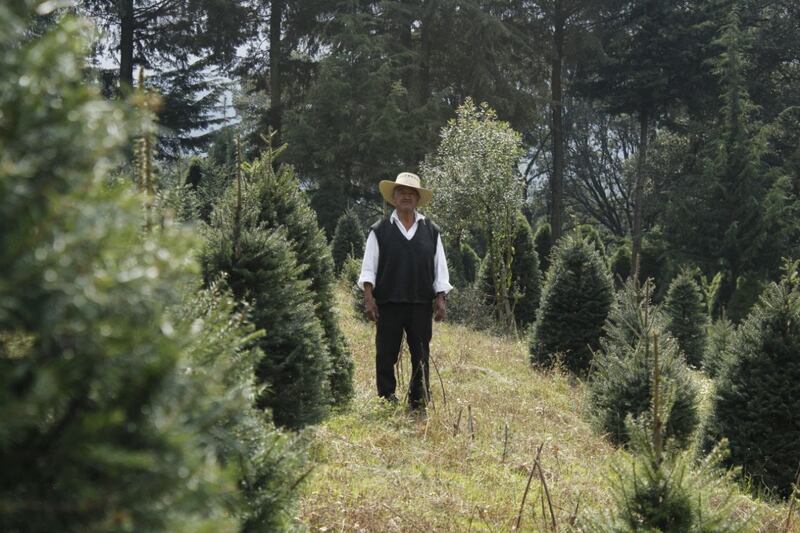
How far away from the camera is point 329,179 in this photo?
24172 millimetres

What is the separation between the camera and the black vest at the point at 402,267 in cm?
529

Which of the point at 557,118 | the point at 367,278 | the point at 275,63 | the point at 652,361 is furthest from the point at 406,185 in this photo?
the point at 557,118

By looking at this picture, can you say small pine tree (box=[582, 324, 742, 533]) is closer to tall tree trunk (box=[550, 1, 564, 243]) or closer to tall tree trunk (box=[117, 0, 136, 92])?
tall tree trunk (box=[117, 0, 136, 92])

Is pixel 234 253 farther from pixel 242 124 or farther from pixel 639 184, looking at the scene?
pixel 639 184

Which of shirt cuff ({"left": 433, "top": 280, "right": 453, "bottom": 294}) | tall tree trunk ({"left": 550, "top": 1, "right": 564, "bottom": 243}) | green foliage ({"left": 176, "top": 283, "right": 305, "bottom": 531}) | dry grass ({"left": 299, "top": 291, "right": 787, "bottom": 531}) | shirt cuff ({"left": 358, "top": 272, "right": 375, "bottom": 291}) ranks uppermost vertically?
tall tree trunk ({"left": 550, "top": 1, "right": 564, "bottom": 243})

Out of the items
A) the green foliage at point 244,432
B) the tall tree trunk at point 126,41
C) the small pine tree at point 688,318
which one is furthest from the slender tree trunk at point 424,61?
the green foliage at point 244,432

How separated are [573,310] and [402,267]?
437 centimetres

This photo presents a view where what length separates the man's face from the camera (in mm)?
5410

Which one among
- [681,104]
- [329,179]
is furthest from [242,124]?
[681,104]

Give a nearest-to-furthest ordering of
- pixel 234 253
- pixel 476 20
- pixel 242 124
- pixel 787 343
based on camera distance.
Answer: pixel 234 253
pixel 787 343
pixel 476 20
pixel 242 124

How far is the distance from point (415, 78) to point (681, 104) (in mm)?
10545

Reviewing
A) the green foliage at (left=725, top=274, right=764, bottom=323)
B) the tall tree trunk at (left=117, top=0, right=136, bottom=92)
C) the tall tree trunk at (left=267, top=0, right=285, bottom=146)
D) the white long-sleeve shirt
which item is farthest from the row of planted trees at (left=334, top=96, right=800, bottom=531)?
the tall tree trunk at (left=117, top=0, right=136, bottom=92)

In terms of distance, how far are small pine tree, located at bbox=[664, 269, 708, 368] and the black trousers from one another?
8.35 meters

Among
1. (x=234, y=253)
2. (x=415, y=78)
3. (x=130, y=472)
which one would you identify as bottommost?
(x=130, y=472)
